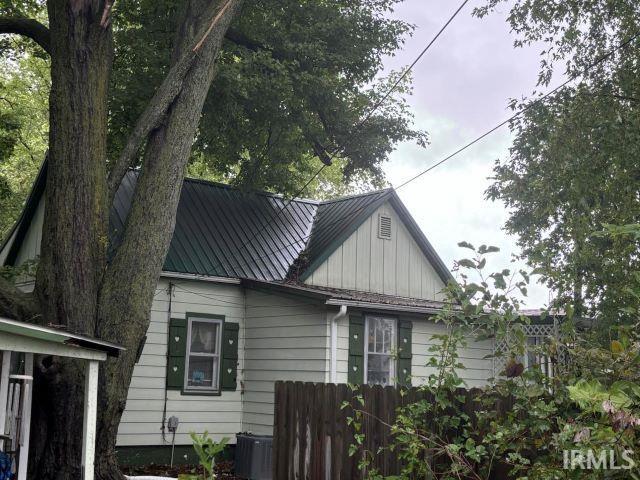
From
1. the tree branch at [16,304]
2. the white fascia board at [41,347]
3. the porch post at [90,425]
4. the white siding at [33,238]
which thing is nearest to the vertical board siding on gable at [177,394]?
the white siding at [33,238]

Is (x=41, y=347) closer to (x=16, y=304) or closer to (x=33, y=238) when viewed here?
(x=16, y=304)

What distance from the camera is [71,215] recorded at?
8.60 metres

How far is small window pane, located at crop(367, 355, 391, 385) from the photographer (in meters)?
13.2

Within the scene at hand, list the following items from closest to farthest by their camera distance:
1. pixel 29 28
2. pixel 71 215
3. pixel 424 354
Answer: pixel 71 215 → pixel 29 28 → pixel 424 354

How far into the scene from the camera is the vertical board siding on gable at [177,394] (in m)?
12.7

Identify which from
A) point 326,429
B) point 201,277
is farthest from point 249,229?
point 326,429

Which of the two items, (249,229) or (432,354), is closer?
(432,354)

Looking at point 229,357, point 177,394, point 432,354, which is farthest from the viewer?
point 229,357

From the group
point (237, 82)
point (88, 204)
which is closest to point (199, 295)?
point (237, 82)

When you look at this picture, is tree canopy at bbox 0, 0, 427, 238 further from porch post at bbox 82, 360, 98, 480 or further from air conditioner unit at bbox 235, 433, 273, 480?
porch post at bbox 82, 360, 98, 480

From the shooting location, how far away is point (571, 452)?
416cm

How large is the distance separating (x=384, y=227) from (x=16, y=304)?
9162mm

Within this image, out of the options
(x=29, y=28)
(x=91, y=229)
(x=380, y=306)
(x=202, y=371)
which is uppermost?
(x=29, y=28)

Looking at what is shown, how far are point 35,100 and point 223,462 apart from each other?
23465 mm
